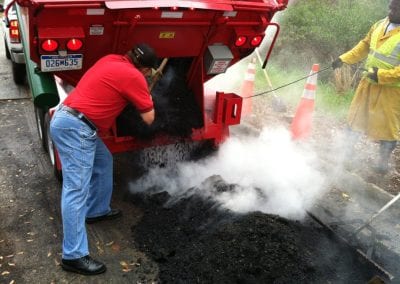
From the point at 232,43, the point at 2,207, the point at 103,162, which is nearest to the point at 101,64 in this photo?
the point at 103,162

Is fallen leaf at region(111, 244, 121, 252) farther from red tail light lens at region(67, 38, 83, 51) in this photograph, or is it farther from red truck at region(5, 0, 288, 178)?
red tail light lens at region(67, 38, 83, 51)

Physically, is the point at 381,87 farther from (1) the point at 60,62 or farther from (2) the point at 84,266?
(2) the point at 84,266

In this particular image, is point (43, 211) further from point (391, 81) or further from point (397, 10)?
point (397, 10)

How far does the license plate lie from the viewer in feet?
10.5

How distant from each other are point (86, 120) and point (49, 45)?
27.0 inches

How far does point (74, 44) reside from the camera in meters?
3.17

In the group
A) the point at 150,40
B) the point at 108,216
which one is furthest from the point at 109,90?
the point at 108,216

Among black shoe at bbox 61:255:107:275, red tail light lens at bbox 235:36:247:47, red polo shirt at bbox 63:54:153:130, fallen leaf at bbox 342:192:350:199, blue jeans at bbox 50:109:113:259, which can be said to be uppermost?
red tail light lens at bbox 235:36:247:47

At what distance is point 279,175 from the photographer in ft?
14.6

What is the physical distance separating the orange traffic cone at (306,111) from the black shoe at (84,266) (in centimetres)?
361

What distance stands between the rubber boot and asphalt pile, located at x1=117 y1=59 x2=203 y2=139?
8.06 ft

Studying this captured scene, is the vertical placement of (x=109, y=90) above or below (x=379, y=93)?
above

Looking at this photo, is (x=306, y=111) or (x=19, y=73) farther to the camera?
(x=19, y=73)

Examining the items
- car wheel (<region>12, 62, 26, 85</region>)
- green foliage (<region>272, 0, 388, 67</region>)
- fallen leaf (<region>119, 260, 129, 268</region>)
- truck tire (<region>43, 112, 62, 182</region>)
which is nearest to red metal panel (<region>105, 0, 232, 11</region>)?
truck tire (<region>43, 112, 62, 182</region>)
